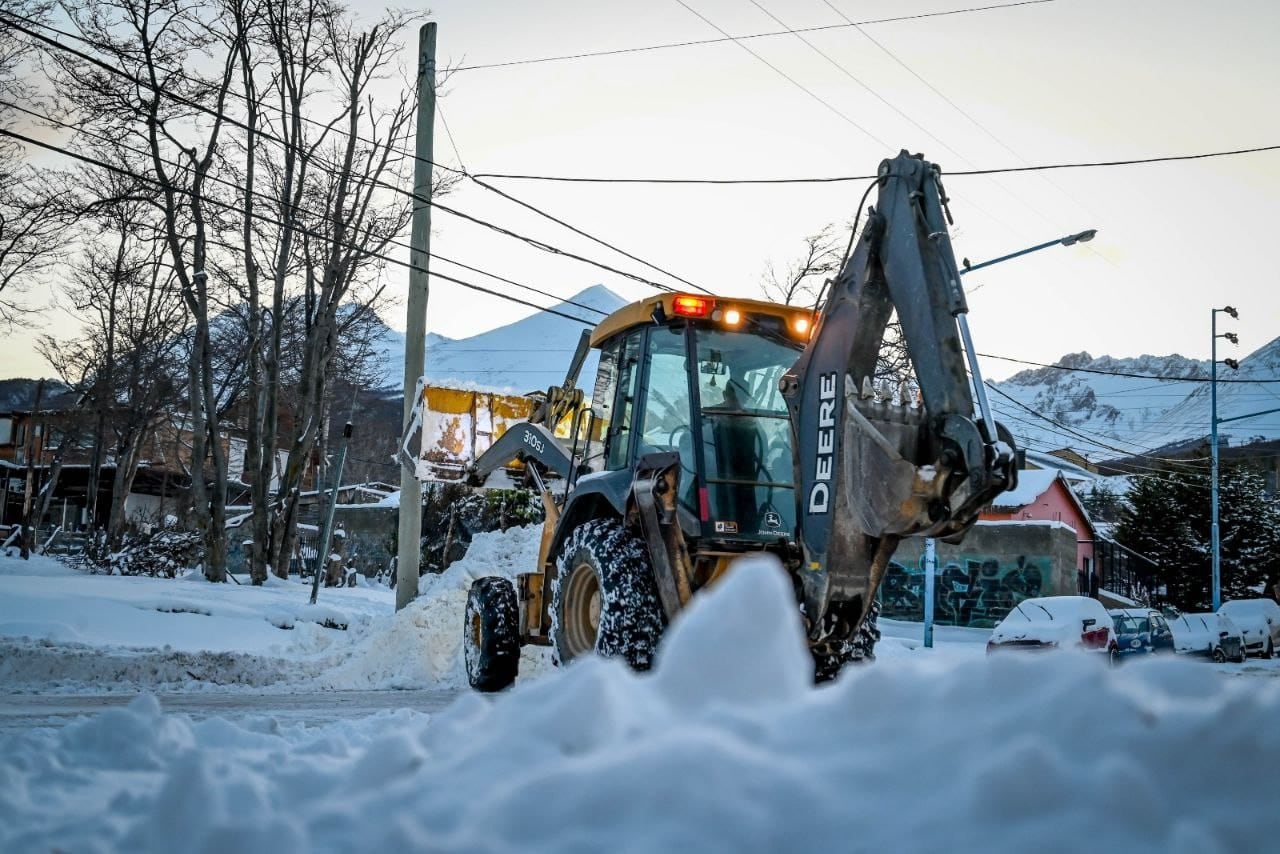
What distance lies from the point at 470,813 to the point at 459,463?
34.2ft

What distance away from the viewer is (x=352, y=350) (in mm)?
28703

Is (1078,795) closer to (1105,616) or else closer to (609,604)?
(609,604)

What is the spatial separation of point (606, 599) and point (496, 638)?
8.66 ft

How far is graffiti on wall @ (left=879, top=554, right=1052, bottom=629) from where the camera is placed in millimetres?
29016

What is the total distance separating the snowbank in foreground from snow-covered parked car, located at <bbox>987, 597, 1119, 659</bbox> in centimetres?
1584

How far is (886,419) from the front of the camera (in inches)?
248

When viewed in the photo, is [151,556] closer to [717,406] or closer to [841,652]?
[717,406]

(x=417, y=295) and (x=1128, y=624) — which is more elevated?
(x=417, y=295)

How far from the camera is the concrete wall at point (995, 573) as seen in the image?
28906 mm

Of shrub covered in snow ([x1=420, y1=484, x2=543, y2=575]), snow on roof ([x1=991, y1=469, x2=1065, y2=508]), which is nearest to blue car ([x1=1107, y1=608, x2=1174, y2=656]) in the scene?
shrub covered in snow ([x1=420, y1=484, x2=543, y2=575])

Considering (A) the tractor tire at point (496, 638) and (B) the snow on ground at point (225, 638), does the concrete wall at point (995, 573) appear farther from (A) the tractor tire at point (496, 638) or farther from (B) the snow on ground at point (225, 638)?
(A) the tractor tire at point (496, 638)

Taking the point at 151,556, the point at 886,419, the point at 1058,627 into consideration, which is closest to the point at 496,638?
the point at 886,419

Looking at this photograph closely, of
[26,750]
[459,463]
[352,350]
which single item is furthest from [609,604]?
[352,350]

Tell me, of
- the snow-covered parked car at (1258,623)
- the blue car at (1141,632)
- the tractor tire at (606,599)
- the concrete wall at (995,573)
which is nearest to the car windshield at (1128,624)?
the blue car at (1141,632)
